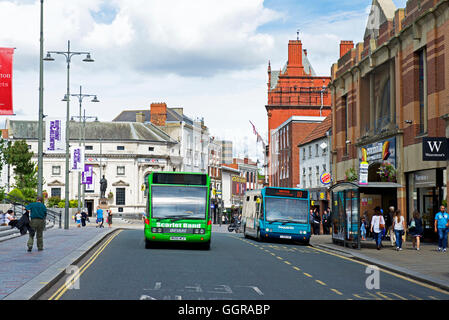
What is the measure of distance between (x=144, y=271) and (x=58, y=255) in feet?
16.7

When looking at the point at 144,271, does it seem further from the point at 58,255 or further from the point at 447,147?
the point at 447,147

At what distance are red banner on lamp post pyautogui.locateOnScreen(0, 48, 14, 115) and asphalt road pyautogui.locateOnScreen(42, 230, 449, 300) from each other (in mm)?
6160

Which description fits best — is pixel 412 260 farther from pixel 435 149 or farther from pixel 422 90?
pixel 422 90

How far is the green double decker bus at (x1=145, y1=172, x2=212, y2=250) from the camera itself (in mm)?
24000

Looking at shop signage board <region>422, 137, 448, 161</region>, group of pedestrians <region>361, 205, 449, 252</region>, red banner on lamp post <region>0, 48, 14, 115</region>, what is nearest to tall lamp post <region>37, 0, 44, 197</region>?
red banner on lamp post <region>0, 48, 14, 115</region>

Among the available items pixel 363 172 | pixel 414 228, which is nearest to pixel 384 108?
pixel 363 172

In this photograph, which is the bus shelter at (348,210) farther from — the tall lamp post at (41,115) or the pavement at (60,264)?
the tall lamp post at (41,115)

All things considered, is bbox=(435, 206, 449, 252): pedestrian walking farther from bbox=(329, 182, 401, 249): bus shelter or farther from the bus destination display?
the bus destination display

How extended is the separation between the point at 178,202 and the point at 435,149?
10.4m

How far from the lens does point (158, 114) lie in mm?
114188

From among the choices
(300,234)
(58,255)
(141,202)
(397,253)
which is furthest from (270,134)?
(58,255)

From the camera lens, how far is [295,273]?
1656 cm

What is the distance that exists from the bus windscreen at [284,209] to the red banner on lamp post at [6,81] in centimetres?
1319
